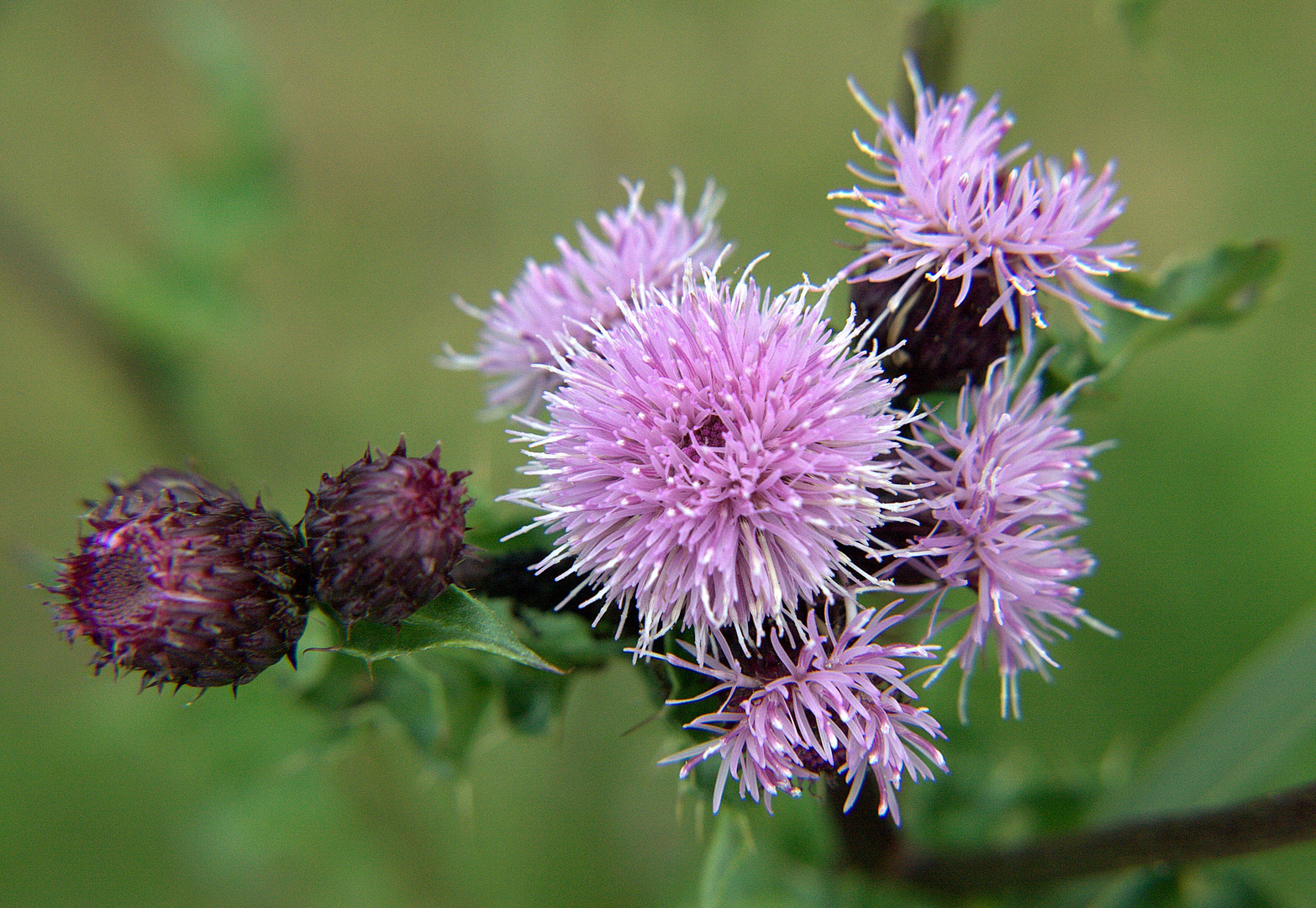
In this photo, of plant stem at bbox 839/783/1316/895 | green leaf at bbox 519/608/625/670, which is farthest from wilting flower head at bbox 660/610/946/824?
plant stem at bbox 839/783/1316/895

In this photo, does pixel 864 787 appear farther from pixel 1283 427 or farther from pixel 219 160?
pixel 219 160

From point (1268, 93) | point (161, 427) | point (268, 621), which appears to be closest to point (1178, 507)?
point (1268, 93)

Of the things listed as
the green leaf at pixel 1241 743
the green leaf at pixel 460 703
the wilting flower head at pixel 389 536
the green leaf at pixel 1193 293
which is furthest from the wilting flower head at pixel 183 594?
the green leaf at pixel 1241 743

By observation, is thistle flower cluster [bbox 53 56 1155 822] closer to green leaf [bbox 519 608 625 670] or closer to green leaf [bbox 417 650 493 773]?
green leaf [bbox 519 608 625 670]

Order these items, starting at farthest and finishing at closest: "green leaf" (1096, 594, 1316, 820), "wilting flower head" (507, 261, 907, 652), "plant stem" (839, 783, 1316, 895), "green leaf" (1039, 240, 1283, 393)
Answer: "green leaf" (1096, 594, 1316, 820) < "green leaf" (1039, 240, 1283, 393) < "plant stem" (839, 783, 1316, 895) < "wilting flower head" (507, 261, 907, 652)

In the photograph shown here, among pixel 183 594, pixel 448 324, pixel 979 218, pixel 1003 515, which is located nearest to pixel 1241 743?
pixel 1003 515

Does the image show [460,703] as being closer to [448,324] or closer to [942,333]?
[942,333]
